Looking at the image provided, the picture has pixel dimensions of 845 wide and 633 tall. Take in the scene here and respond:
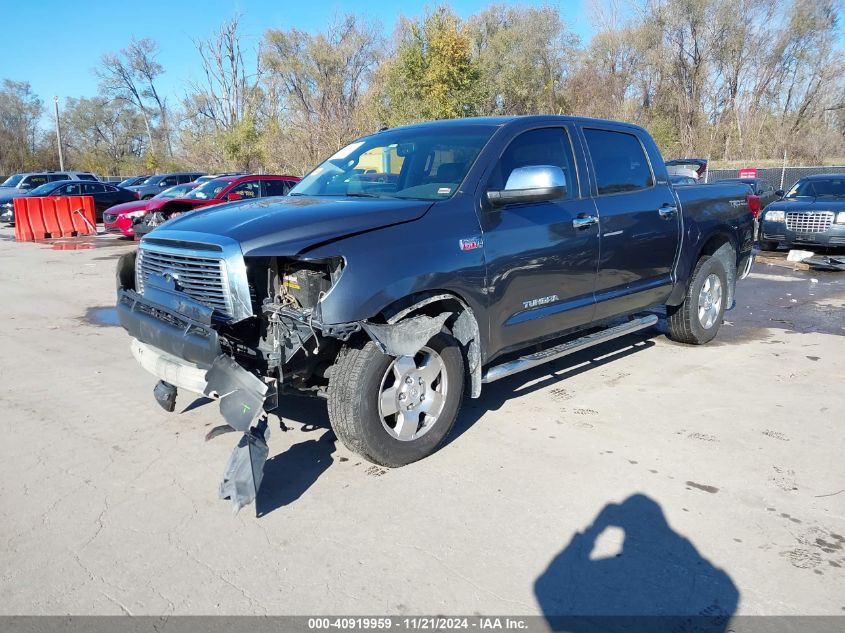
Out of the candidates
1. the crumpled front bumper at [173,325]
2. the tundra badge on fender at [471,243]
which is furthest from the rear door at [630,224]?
the crumpled front bumper at [173,325]

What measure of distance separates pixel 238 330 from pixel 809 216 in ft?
41.0

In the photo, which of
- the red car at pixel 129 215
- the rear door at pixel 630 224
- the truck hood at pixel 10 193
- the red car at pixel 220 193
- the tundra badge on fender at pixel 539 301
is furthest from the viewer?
the truck hood at pixel 10 193

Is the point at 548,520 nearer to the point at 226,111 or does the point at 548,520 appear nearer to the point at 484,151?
the point at 484,151

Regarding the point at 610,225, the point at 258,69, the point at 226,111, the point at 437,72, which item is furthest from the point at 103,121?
the point at 610,225

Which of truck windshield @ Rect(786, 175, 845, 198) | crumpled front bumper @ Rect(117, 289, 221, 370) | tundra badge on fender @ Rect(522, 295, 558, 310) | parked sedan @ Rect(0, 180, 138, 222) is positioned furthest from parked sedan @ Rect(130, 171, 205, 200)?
tundra badge on fender @ Rect(522, 295, 558, 310)

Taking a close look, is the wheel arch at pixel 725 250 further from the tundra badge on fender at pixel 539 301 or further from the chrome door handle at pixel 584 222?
the tundra badge on fender at pixel 539 301

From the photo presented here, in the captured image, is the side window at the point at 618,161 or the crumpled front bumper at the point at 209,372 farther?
the side window at the point at 618,161

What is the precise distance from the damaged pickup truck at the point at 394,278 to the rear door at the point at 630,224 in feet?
0.07

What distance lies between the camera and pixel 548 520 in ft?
11.3

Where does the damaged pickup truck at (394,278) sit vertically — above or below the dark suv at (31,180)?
below

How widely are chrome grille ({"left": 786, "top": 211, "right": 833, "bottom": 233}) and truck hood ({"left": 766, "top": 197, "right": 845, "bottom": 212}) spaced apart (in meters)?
0.10

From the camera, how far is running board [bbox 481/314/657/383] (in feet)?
14.8

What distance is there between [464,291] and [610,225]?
5.59 feet

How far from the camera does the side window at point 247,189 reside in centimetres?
1655
